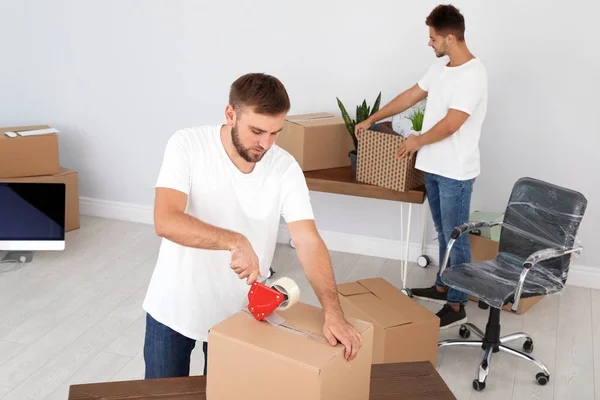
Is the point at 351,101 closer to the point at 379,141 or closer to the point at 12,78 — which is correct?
the point at 379,141

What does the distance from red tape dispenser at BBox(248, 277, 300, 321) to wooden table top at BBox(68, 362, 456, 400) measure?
0.88ft

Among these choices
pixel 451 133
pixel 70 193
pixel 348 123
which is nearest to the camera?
pixel 451 133

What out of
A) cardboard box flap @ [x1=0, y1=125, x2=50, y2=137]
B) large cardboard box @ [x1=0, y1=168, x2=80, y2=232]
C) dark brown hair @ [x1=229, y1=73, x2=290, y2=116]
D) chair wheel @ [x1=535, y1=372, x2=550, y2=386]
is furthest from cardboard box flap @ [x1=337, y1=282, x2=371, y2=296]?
cardboard box flap @ [x1=0, y1=125, x2=50, y2=137]

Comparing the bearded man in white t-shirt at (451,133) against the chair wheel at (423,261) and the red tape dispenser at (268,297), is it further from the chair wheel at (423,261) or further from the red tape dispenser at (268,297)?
the red tape dispenser at (268,297)

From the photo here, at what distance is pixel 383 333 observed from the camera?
120 inches

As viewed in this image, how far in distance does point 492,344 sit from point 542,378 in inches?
10.0

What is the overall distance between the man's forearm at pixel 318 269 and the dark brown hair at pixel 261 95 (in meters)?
0.38

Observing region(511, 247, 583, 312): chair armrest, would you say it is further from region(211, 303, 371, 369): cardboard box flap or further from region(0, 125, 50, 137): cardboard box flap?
region(0, 125, 50, 137): cardboard box flap

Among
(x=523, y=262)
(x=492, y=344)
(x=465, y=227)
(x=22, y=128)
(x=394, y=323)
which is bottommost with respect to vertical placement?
(x=492, y=344)

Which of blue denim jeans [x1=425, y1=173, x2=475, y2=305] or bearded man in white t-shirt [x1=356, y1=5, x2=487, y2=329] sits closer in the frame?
bearded man in white t-shirt [x1=356, y1=5, x2=487, y2=329]

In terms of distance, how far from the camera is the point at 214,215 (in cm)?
201

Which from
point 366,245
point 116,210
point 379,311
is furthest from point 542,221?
point 116,210

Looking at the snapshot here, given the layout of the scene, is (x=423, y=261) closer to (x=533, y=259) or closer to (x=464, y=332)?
(x=464, y=332)

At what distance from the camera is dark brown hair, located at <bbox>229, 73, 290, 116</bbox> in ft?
6.15
